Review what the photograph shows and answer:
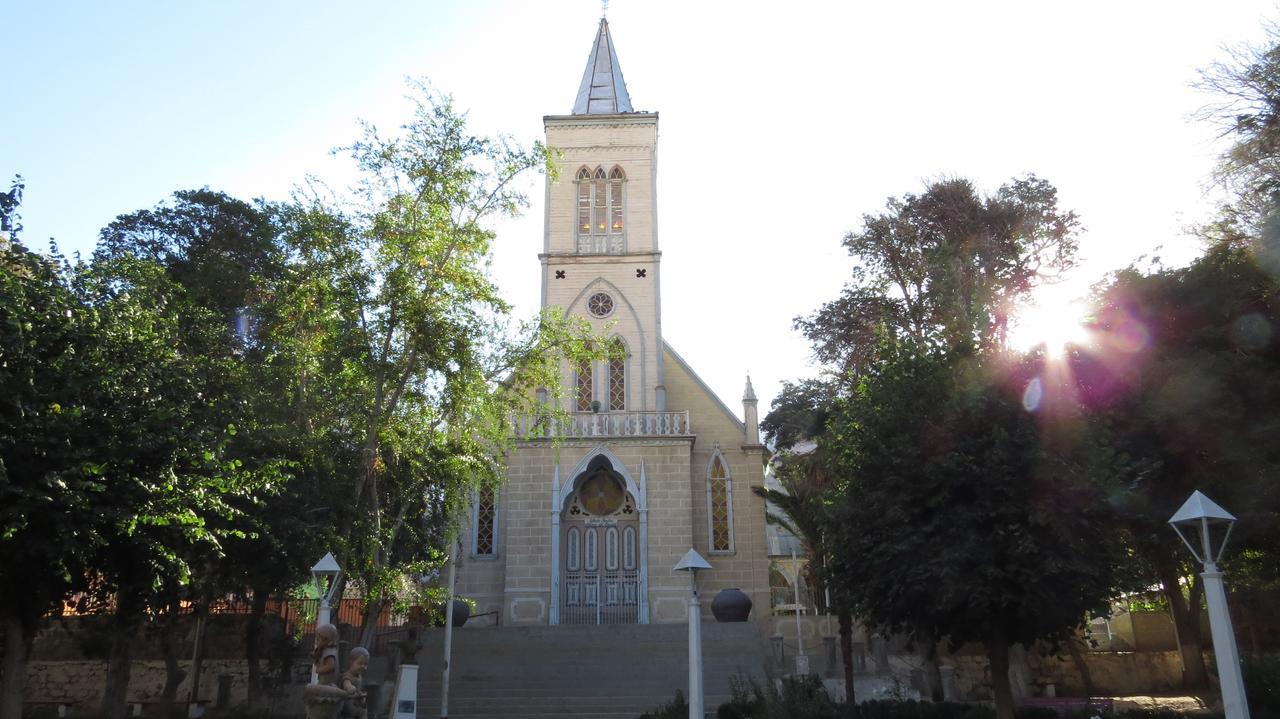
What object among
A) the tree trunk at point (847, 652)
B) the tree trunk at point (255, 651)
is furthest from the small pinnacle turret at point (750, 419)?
the tree trunk at point (255, 651)

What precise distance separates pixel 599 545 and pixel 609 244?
34.1 feet

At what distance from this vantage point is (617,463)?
1117 inches

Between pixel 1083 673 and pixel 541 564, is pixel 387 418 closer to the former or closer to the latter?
pixel 541 564

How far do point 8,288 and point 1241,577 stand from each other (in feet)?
Answer: 84.3

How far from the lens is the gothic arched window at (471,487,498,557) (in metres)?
28.8

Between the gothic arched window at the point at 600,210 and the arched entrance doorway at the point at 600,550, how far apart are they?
7860 mm

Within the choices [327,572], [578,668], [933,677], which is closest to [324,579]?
[327,572]

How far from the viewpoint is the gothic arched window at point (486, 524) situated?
2875 centimetres

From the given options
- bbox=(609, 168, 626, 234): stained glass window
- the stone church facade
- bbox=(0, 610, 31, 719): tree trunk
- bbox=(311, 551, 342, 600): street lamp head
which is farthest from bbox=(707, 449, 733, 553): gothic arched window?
bbox=(0, 610, 31, 719): tree trunk

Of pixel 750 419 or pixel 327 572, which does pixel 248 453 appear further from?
pixel 750 419

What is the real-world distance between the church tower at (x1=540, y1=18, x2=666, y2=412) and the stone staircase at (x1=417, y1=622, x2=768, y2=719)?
8.19m

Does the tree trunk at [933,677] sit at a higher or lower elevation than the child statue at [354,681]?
lower

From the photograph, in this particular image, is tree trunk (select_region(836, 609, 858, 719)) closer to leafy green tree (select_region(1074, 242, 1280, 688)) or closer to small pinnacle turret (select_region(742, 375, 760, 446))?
leafy green tree (select_region(1074, 242, 1280, 688))

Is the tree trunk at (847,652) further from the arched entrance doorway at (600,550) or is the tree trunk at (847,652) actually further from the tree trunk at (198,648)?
the tree trunk at (198,648)
